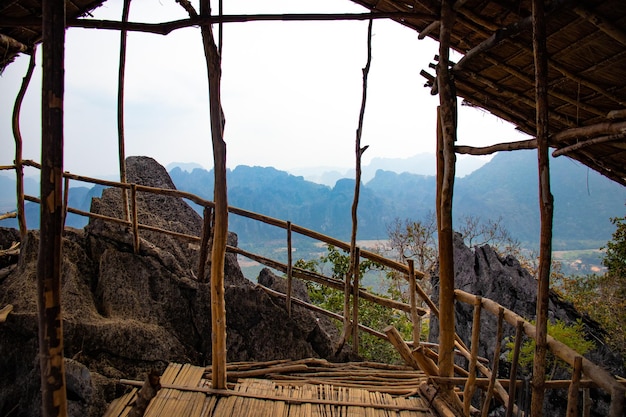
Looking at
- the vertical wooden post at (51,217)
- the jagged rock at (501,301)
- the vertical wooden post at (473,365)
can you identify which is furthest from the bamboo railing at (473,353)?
the jagged rock at (501,301)

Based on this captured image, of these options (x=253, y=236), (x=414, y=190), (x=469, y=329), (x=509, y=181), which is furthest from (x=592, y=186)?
(x=469, y=329)

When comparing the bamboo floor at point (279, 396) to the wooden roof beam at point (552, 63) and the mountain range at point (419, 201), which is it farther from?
the mountain range at point (419, 201)

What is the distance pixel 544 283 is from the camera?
2.04 meters

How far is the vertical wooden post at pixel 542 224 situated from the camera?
78.7 inches

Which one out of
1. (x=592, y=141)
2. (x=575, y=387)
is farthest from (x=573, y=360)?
(x=592, y=141)

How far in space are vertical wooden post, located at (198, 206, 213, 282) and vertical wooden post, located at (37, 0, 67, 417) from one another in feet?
8.26

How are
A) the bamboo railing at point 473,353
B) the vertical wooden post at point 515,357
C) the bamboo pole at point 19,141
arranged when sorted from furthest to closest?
the bamboo pole at point 19,141, the vertical wooden post at point 515,357, the bamboo railing at point 473,353

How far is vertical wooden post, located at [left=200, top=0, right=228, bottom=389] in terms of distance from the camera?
113 inches

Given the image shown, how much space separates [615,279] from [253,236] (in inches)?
2128

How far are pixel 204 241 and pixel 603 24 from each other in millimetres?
3774

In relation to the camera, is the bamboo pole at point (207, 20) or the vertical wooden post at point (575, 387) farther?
the bamboo pole at point (207, 20)

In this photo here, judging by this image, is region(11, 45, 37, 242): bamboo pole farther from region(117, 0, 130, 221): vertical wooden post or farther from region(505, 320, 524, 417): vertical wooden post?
region(505, 320, 524, 417): vertical wooden post

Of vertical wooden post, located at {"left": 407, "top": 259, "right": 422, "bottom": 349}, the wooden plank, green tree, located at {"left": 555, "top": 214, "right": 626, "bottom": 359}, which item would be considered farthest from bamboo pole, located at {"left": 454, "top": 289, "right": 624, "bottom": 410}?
green tree, located at {"left": 555, "top": 214, "right": 626, "bottom": 359}

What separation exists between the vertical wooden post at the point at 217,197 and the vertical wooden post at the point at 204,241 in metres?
1.21
